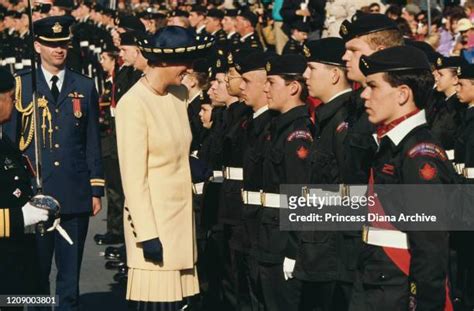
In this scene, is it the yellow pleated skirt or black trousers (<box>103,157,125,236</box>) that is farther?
black trousers (<box>103,157,125,236</box>)

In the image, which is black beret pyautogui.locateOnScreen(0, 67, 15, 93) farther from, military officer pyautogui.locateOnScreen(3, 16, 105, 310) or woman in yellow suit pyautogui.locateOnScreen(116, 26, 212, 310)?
military officer pyautogui.locateOnScreen(3, 16, 105, 310)

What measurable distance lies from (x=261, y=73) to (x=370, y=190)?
10.3ft

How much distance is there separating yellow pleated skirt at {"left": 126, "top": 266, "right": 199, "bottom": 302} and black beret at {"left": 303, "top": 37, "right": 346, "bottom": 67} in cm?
159

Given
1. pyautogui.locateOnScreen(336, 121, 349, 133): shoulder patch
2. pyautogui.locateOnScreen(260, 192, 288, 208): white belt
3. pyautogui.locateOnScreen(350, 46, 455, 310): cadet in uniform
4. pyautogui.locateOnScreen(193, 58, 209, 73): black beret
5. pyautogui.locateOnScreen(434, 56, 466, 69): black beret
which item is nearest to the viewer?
pyautogui.locateOnScreen(350, 46, 455, 310): cadet in uniform

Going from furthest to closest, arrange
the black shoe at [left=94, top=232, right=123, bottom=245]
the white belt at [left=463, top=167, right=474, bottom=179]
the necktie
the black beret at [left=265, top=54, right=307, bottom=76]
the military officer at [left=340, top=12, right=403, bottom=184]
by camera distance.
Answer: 1. the black shoe at [left=94, top=232, right=123, bottom=245]
2. the white belt at [left=463, top=167, right=474, bottom=179]
3. the necktie
4. the black beret at [left=265, top=54, right=307, bottom=76]
5. the military officer at [left=340, top=12, right=403, bottom=184]

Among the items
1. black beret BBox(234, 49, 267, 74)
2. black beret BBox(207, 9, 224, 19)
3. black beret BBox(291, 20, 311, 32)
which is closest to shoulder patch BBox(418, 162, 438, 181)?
black beret BBox(234, 49, 267, 74)

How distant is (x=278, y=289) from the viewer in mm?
9188

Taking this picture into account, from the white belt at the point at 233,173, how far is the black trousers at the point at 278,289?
1152 mm

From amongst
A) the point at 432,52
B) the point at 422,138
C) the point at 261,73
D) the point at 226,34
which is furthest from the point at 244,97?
the point at 226,34

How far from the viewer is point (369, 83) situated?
23.8ft

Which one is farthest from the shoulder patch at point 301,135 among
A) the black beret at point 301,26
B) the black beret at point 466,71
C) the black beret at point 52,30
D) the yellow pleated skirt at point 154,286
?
the black beret at point 301,26

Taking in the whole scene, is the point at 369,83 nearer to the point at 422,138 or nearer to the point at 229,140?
the point at 422,138

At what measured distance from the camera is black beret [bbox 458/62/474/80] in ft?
36.6

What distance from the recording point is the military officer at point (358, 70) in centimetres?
802
